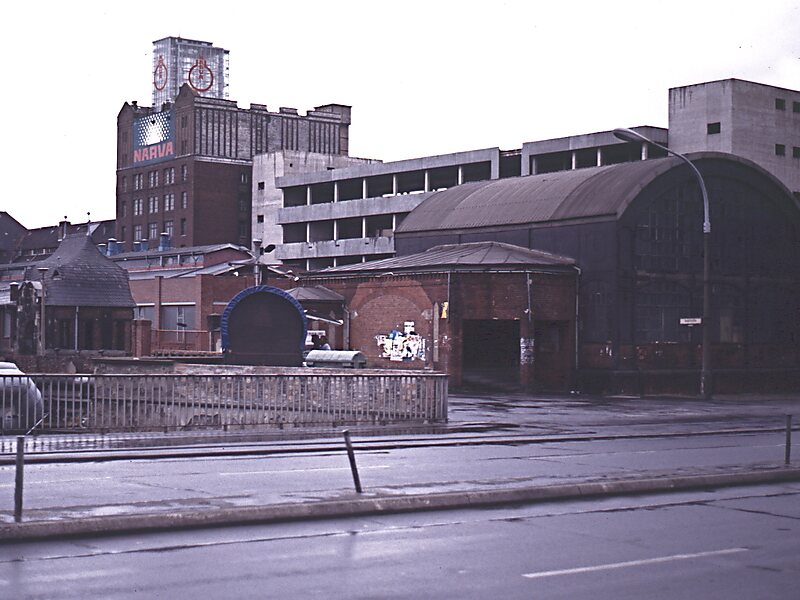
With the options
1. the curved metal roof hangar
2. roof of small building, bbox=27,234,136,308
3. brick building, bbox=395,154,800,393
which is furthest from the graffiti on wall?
roof of small building, bbox=27,234,136,308

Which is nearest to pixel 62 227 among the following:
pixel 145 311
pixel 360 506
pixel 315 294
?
pixel 145 311

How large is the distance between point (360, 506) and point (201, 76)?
418 ft

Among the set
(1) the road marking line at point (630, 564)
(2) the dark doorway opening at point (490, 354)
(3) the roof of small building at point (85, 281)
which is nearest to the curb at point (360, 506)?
(1) the road marking line at point (630, 564)

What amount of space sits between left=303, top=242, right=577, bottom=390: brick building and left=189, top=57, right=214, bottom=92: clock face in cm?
8720

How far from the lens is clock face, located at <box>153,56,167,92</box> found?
142 m

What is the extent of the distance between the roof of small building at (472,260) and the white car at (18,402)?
25658mm

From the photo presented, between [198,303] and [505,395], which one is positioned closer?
[505,395]

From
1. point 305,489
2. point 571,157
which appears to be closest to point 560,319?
point 305,489

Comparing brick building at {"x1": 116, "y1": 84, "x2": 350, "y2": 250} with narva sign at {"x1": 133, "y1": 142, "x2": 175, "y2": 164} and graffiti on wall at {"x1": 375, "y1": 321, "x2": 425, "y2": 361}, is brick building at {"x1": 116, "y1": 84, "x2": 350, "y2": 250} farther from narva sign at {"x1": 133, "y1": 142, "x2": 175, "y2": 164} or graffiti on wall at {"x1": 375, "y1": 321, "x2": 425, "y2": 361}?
graffiti on wall at {"x1": 375, "y1": 321, "x2": 425, "y2": 361}

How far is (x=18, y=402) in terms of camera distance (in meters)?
24.2

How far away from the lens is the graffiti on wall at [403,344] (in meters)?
50.1

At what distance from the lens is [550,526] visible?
13.2 meters

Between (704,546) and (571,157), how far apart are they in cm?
8383

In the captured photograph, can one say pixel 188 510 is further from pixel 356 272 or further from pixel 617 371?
pixel 356 272
